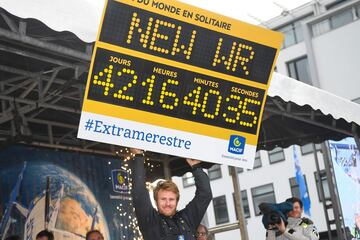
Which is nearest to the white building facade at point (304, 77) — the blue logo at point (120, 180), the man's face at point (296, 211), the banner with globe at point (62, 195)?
the blue logo at point (120, 180)

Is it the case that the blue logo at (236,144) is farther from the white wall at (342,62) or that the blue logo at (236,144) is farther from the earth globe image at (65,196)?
the white wall at (342,62)

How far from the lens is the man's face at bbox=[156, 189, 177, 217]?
3.59 m

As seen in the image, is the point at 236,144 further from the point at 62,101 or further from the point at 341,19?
the point at 341,19

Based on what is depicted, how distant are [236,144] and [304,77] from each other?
2791 centimetres

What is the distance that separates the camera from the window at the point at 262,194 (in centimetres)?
3406

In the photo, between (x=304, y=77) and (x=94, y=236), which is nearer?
(x=94, y=236)

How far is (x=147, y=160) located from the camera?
Answer: 38.4 ft

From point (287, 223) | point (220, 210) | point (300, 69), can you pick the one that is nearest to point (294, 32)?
point (300, 69)

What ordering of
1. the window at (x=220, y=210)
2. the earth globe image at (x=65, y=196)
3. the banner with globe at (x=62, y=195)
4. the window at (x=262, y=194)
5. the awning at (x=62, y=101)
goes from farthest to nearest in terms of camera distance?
the window at (x=220, y=210), the window at (x=262, y=194), the earth globe image at (x=65, y=196), the banner with globe at (x=62, y=195), the awning at (x=62, y=101)

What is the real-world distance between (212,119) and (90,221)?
5158 mm

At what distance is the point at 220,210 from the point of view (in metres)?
36.7

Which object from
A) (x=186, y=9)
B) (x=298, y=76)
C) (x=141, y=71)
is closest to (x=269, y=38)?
(x=186, y=9)

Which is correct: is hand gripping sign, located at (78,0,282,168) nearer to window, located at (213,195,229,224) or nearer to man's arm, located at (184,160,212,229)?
man's arm, located at (184,160,212,229)

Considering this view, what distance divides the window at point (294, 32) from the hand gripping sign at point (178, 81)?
1069 inches
